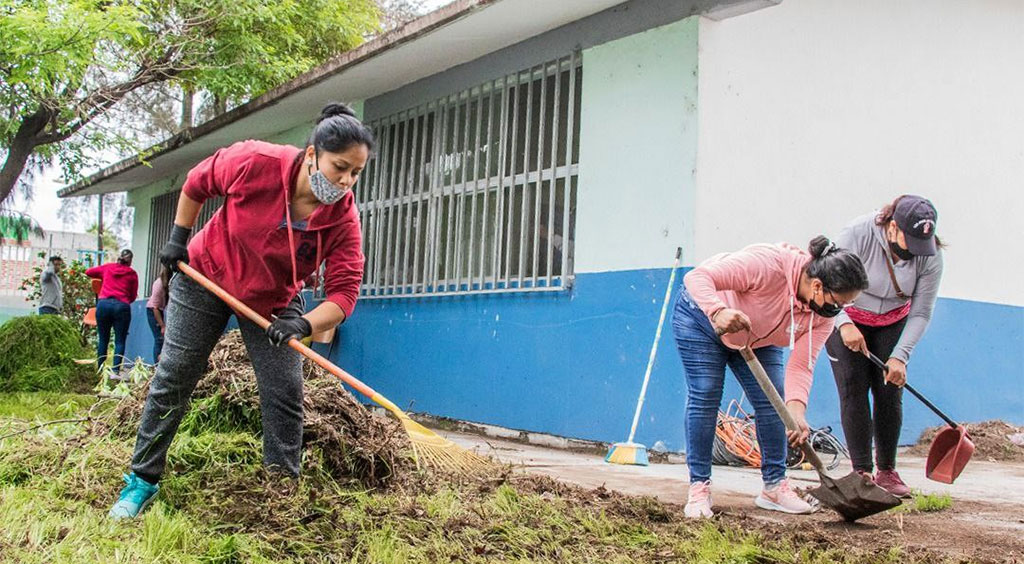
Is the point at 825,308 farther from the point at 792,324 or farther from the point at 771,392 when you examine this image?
the point at 771,392

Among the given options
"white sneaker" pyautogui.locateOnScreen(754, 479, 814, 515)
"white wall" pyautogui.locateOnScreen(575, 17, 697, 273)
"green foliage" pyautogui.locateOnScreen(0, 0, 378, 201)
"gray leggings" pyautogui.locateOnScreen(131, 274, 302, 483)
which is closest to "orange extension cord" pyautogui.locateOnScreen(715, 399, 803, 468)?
"white wall" pyautogui.locateOnScreen(575, 17, 697, 273)

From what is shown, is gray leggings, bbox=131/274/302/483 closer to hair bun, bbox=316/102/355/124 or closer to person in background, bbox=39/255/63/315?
hair bun, bbox=316/102/355/124

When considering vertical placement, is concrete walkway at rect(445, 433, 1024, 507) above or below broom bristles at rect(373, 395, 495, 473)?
below

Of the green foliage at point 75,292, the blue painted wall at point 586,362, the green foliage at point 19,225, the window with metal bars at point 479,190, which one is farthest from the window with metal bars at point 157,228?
the blue painted wall at point 586,362

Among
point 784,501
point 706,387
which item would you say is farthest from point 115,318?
point 784,501

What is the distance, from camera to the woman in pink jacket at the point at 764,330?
3861 mm

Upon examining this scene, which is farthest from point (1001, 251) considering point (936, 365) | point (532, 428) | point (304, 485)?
point (304, 485)

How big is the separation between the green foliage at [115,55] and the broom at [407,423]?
6369 millimetres

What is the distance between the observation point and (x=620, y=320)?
6828 millimetres

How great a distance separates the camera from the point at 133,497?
352cm

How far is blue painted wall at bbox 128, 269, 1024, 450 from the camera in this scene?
6699mm

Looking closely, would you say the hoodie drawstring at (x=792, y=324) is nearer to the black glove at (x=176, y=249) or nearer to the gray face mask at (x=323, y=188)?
the gray face mask at (x=323, y=188)

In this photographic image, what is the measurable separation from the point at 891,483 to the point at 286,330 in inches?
126

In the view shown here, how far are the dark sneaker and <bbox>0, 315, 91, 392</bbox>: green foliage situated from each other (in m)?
8.17
